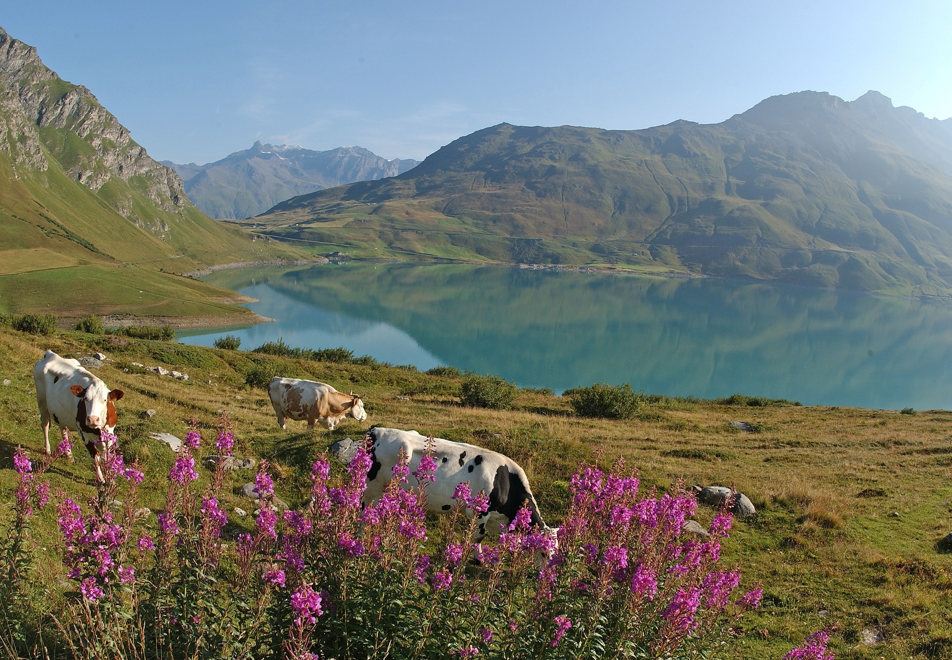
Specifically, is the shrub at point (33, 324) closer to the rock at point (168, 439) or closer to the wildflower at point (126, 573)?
the rock at point (168, 439)

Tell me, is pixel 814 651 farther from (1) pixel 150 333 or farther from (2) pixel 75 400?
(1) pixel 150 333

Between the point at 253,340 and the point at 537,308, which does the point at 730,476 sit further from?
the point at 537,308

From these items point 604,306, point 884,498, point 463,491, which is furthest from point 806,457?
point 604,306

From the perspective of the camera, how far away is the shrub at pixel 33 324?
30.3 metres

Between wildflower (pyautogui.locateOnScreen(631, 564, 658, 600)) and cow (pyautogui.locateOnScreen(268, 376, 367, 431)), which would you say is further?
cow (pyautogui.locateOnScreen(268, 376, 367, 431))

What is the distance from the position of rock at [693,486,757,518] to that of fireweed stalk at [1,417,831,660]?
368 inches

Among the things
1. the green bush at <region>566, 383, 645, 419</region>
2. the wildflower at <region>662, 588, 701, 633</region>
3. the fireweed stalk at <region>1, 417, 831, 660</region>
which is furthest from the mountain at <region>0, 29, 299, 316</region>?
the wildflower at <region>662, 588, 701, 633</region>

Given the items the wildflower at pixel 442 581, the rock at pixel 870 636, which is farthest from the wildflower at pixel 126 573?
the rock at pixel 870 636

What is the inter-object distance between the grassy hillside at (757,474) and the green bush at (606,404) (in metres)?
1.04

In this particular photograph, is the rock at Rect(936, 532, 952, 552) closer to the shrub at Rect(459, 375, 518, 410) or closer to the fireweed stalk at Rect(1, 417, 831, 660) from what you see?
the fireweed stalk at Rect(1, 417, 831, 660)

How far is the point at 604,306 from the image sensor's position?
525ft

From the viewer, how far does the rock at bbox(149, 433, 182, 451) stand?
12.1m

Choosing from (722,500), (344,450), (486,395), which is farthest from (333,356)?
(722,500)

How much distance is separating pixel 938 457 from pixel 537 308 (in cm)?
13099
